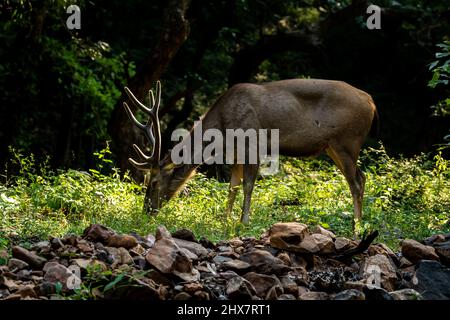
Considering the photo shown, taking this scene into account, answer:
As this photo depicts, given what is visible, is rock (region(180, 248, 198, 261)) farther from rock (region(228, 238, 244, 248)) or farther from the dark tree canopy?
the dark tree canopy

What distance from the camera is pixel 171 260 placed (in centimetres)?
571

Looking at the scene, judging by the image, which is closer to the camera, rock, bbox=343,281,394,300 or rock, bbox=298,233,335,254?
Answer: rock, bbox=343,281,394,300

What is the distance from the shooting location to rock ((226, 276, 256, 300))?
216 inches

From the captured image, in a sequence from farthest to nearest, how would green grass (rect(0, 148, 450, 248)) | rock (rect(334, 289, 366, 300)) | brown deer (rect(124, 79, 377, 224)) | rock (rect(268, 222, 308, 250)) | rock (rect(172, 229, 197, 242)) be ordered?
brown deer (rect(124, 79, 377, 224)) < green grass (rect(0, 148, 450, 248)) < rock (rect(172, 229, 197, 242)) < rock (rect(268, 222, 308, 250)) < rock (rect(334, 289, 366, 300))

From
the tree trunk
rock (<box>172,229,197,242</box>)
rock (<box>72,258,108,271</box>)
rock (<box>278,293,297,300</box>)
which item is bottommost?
rock (<box>278,293,297,300</box>)

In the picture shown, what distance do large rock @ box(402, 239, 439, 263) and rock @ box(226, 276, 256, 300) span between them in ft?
5.47

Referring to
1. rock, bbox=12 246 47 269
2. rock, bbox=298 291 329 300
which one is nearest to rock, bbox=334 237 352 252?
rock, bbox=298 291 329 300

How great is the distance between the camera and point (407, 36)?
1825 centimetres

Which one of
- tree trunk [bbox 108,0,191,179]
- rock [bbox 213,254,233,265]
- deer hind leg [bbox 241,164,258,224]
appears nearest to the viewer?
rock [bbox 213,254,233,265]

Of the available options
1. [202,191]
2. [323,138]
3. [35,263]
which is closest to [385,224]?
[323,138]

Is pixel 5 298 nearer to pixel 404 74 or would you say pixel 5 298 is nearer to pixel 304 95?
pixel 304 95

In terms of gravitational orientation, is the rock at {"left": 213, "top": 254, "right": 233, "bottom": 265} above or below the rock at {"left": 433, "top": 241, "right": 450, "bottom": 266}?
below

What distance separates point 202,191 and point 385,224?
260 cm

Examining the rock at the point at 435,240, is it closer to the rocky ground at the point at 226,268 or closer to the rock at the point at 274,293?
the rocky ground at the point at 226,268
